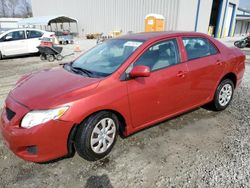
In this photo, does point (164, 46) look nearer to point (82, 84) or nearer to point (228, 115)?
point (82, 84)

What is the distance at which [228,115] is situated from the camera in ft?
14.3

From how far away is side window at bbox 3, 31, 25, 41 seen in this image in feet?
36.3

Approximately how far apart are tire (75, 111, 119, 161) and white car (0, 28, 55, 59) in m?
10.3

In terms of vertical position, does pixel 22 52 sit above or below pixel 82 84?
below

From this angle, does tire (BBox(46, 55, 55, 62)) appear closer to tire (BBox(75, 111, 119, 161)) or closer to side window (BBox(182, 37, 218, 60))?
side window (BBox(182, 37, 218, 60))

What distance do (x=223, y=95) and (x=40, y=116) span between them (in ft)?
11.5

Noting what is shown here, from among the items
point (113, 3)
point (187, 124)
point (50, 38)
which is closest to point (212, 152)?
point (187, 124)

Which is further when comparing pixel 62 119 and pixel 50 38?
pixel 50 38

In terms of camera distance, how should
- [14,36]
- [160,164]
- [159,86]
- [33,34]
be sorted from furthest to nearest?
[33,34], [14,36], [159,86], [160,164]

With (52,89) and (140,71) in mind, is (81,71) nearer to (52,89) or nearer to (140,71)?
(52,89)

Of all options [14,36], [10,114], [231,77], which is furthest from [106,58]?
[14,36]

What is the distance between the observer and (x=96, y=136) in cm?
281

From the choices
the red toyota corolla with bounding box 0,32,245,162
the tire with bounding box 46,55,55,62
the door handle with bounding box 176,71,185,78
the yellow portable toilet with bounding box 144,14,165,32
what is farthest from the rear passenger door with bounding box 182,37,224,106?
the yellow portable toilet with bounding box 144,14,165,32

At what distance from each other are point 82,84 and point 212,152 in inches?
81.6
